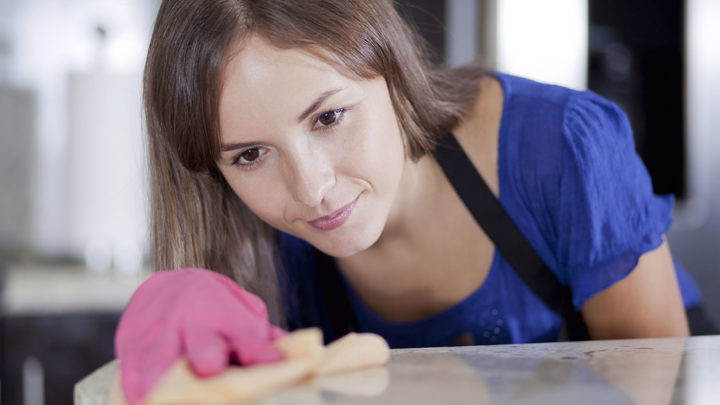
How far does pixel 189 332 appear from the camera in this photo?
0.47 metres

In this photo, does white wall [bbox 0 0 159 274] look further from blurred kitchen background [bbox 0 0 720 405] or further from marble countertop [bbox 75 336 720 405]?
marble countertop [bbox 75 336 720 405]

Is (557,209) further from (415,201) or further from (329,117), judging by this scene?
(329,117)

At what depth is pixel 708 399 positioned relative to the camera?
427mm

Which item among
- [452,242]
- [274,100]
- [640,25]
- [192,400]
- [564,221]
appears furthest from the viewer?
[640,25]

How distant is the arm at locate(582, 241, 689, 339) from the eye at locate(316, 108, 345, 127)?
42 cm

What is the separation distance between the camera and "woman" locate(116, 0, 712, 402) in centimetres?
71

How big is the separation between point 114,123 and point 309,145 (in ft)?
3.51

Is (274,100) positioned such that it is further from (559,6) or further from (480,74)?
(559,6)

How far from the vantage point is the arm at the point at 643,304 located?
0.85 m

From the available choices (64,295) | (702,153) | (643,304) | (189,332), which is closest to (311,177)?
(189,332)

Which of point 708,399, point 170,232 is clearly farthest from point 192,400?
point 170,232

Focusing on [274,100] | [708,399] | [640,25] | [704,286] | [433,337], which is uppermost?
[640,25]

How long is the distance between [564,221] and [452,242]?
0.60ft

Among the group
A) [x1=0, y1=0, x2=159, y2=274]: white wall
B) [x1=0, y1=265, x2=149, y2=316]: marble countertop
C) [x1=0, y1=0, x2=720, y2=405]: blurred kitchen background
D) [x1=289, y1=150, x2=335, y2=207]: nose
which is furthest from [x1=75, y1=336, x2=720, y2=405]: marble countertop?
[x1=0, y1=0, x2=159, y2=274]: white wall
